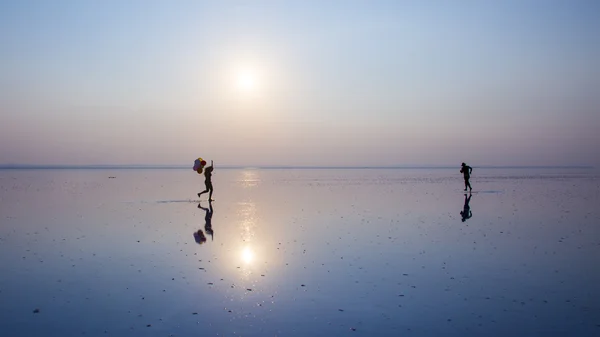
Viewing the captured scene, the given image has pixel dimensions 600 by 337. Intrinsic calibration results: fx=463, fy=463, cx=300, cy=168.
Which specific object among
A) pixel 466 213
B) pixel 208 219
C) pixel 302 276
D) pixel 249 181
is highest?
pixel 466 213

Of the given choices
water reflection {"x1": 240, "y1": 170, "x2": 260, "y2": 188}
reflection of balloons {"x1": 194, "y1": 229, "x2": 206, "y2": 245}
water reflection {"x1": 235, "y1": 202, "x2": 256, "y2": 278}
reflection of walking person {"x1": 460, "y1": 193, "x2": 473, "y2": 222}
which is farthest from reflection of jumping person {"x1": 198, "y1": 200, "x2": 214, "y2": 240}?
A: water reflection {"x1": 240, "y1": 170, "x2": 260, "y2": 188}

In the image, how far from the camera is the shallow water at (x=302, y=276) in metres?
8.87

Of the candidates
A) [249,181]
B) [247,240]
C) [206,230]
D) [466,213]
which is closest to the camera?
[247,240]

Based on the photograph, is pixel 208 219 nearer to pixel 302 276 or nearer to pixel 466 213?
pixel 302 276

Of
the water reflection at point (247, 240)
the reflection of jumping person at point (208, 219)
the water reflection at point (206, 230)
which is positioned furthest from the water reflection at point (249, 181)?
the water reflection at point (247, 240)

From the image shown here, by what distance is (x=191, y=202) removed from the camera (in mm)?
34125

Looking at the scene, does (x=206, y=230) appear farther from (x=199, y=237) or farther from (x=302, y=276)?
(x=302, y=276)

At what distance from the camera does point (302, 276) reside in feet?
40.8

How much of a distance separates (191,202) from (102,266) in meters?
20.5

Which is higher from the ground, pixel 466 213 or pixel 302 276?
pixel 466 213

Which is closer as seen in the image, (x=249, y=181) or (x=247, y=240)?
(x=247, y=240)

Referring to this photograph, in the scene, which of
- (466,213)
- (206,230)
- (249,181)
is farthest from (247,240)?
(249,181)

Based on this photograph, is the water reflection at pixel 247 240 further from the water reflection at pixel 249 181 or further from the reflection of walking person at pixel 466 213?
the water reflection at pixel 249 181

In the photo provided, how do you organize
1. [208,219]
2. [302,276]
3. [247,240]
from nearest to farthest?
1. [302,276]
2. [247,240]
3. [208,219]
